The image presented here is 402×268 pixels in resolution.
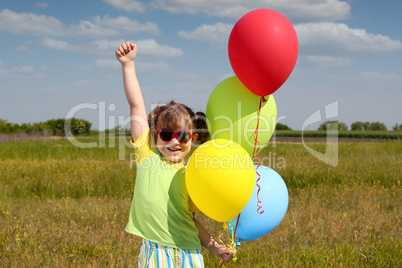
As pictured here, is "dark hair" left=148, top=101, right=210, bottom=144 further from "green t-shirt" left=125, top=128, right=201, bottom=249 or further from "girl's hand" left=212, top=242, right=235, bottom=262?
"girl's hand" left=212, top=242, right=235, bottom=262

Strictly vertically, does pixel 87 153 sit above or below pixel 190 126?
below

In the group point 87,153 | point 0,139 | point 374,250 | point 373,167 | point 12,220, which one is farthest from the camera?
point 0,139

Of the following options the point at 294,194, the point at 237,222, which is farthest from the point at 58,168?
the point at 237,222

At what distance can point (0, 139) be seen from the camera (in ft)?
59.8

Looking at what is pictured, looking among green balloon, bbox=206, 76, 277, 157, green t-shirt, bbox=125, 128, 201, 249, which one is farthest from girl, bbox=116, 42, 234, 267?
green balloon, bbox=206, 76, 277, 157

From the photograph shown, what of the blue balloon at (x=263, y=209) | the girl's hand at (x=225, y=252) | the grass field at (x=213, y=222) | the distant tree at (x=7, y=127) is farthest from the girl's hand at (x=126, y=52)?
the distant tree at (x=7, y=127)

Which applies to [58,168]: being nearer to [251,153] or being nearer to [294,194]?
[294,194]

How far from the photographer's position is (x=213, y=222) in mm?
5016

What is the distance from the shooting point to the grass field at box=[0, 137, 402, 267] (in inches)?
142

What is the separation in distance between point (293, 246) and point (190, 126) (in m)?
2.22

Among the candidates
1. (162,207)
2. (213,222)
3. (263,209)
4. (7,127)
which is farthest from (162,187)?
(7,127)

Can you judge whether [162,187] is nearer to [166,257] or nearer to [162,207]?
[162,207]

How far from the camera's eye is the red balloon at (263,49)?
2270 mm

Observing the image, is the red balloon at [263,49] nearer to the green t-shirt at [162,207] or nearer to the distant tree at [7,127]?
the green t-shirt at [162,207]
